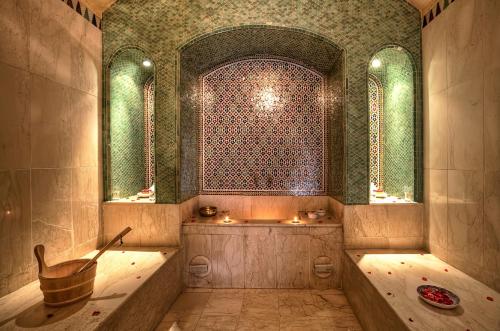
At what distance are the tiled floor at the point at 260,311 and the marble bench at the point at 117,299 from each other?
24 cm

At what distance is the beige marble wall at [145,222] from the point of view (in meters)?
3.80

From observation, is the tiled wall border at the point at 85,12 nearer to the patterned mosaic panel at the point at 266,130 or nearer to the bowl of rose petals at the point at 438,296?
the patterned mosaic panel at the point at 266,130

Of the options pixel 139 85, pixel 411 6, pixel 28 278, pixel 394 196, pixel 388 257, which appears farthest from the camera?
pixel 139 85

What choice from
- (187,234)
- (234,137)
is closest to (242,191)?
(234,137)

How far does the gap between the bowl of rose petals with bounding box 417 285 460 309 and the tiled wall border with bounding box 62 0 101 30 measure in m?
4.80

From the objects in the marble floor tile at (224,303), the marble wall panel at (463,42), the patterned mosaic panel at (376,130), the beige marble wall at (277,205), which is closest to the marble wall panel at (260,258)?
the marble floor tile at (224,303)

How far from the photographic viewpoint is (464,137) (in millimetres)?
2906

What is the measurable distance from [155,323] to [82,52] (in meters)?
3.36

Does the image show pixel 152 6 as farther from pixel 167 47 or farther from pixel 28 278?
pixel 28 278

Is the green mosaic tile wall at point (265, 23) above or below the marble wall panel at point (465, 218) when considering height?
above

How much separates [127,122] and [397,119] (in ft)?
13.8

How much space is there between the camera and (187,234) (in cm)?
392

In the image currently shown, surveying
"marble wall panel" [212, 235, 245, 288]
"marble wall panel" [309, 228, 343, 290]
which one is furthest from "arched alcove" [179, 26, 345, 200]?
"marble wall panel" [212, 235, 245, 288]

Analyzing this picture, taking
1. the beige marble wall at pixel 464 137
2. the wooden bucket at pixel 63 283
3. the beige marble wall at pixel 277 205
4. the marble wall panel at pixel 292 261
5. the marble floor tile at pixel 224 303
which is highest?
the beige marble wall at pixel 464 137
